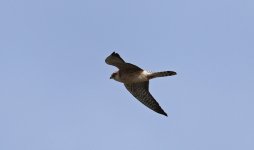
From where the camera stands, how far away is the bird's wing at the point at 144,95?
23.9 m

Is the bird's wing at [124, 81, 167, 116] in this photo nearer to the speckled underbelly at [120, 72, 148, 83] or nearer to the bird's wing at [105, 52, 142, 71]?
the speckled underbelly at [120, 72, 148, 83]

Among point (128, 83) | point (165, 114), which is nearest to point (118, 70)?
point (128, 83)

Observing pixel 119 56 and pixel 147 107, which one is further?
pixel 147 107

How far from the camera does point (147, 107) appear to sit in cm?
2406

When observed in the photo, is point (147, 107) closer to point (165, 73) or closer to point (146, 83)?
point (146, 83)

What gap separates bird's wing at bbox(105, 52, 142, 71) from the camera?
21.3 m

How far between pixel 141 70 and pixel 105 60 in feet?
4.72

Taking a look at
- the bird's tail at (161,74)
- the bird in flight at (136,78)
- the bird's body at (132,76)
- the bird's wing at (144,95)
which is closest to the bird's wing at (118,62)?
the bird in flight at (136,78)

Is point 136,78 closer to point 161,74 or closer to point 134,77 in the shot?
point 134,77

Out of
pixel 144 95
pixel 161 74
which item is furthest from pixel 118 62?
pixel 144 95

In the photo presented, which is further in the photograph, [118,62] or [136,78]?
[136,78]

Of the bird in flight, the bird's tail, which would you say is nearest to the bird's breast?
the bird in flight

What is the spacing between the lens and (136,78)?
2272 cm

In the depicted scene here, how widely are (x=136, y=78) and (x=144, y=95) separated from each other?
1565mm
